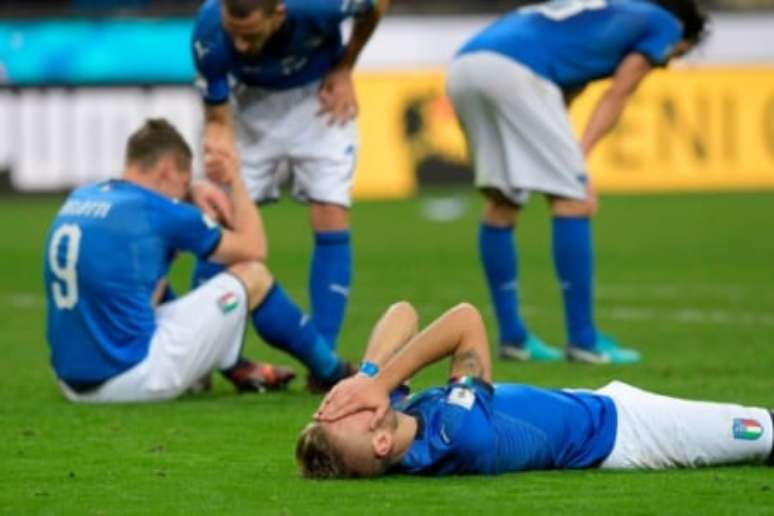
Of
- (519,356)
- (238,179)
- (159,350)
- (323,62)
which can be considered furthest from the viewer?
(519,356)

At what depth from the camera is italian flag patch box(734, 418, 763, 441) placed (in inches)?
272

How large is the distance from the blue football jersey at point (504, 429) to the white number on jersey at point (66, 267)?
2299 millimetres

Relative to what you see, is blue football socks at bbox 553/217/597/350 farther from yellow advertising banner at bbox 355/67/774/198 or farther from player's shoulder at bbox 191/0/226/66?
yellow advertising banner at bbox 355/67/774/198

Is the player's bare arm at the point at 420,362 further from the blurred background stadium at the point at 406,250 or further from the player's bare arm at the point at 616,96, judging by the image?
the player's bare arm at the point at 616,96

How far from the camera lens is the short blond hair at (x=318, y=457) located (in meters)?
6.51

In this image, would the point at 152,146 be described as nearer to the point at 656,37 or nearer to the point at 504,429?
the point at 504,429

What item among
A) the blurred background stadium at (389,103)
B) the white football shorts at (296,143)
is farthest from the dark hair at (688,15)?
the blurred background stadium at (389,103)

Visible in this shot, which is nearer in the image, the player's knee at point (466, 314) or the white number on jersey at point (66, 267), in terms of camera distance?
the player's knee at point (466, 314)

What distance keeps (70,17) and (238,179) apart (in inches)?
538

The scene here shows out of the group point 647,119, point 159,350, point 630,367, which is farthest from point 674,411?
point 647,119

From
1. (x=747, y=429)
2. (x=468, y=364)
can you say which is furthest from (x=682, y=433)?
(x=468, y=364)

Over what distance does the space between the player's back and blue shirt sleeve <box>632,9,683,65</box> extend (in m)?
2.86

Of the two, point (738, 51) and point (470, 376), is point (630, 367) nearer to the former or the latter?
point (470, 376)

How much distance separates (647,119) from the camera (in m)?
22.0
